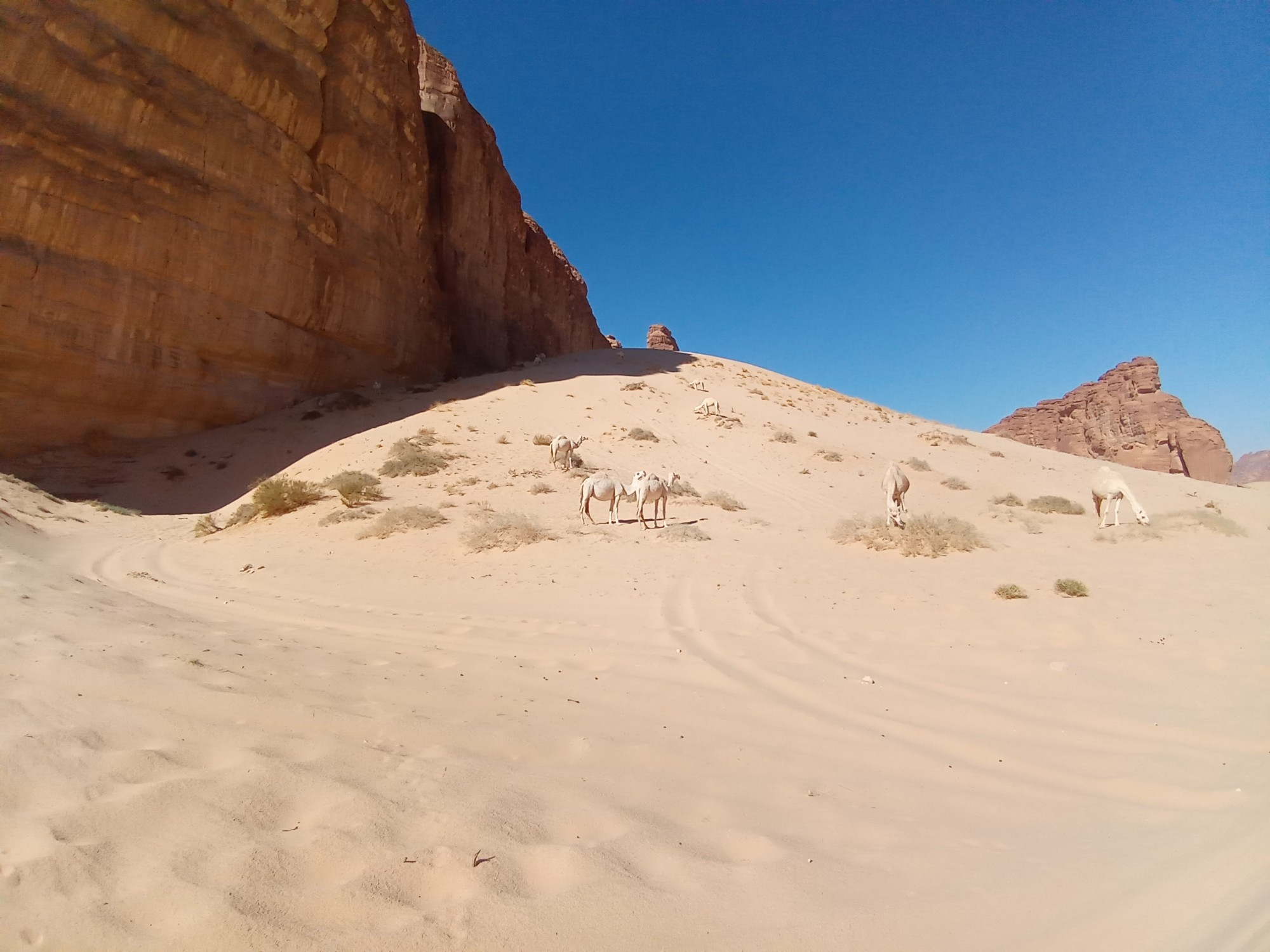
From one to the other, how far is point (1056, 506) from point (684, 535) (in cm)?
1013

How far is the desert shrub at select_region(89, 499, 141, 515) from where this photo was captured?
14391 millimetres

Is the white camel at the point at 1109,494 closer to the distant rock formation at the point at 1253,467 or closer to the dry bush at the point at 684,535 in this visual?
the dry bush at the point at 684,535

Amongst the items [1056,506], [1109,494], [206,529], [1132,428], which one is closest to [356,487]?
[206,529]

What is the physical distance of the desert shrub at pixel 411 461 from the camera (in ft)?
49.4

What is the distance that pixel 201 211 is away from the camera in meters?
18.4

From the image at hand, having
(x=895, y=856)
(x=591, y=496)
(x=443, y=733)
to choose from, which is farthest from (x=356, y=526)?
(x=895, y=856)

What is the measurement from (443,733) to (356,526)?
897 centimetres

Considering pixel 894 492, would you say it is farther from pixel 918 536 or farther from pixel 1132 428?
pixel 1132 428

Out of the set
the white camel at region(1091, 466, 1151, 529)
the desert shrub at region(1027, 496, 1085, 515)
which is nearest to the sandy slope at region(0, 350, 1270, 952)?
the white camel at region(1091, 466, 1151, 529)

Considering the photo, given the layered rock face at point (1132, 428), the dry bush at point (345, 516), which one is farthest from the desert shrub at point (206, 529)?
the layered rock face at point (1132, 428)

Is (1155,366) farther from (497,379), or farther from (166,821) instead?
(166,821)

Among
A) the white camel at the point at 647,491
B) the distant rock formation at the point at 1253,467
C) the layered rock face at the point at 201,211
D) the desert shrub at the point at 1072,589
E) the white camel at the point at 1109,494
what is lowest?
the desert shrub at the point at 1072,589

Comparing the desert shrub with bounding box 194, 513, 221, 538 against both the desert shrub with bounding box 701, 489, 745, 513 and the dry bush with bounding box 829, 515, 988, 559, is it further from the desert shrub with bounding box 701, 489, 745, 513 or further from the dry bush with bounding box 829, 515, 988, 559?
the dry bush with bounding box 829, 515, 988, 559

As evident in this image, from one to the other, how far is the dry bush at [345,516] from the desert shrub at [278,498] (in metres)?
1.51
